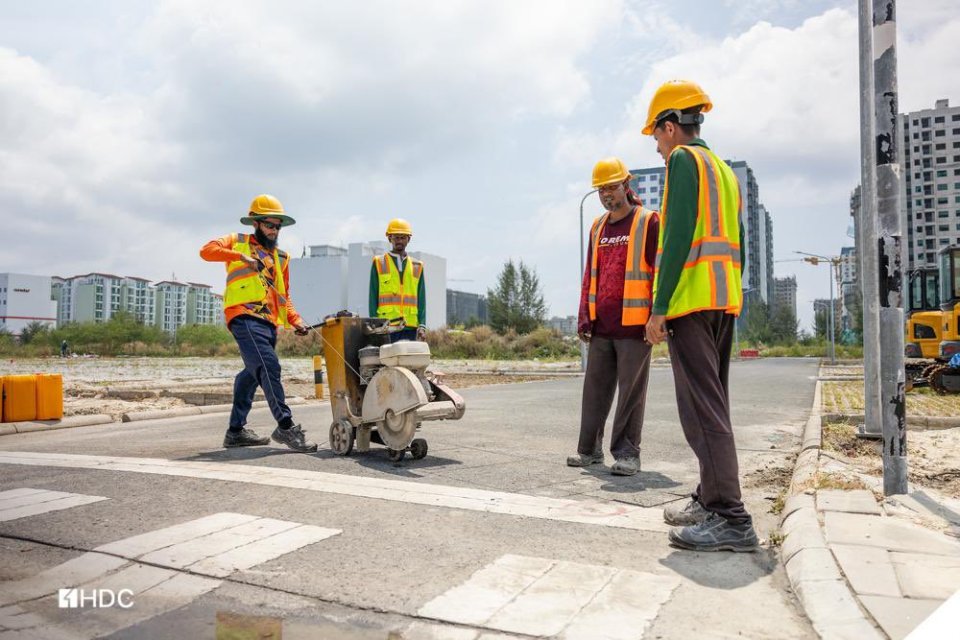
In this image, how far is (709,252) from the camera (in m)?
3.41

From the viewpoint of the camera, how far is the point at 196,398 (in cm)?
1298

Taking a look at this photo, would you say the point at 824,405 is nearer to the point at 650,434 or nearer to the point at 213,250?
the point at 650,434

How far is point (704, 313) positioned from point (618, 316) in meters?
1.84

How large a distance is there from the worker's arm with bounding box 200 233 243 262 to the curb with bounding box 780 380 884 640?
4.97 metres

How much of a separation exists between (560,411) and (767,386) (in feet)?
27.0

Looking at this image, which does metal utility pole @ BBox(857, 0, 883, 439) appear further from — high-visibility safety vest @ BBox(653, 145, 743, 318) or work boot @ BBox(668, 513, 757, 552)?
work boot @ BBox(668, 513, 757, 552)

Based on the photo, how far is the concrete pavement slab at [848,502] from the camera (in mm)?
3574

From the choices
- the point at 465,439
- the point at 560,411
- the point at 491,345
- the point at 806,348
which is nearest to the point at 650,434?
the point at 465,439

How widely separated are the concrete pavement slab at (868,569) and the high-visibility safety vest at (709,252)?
1145 millimetres

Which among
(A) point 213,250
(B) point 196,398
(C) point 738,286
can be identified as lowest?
(B) point 196,398

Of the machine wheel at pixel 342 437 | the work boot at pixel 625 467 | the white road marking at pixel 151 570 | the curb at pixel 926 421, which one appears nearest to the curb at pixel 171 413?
the machine wheel at pixel 342 437

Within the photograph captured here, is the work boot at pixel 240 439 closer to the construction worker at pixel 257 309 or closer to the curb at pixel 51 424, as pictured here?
the construction worker at pixel 257 309

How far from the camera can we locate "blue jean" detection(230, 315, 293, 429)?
6457 millimetres

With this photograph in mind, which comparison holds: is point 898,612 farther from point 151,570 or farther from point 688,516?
point 151,570
